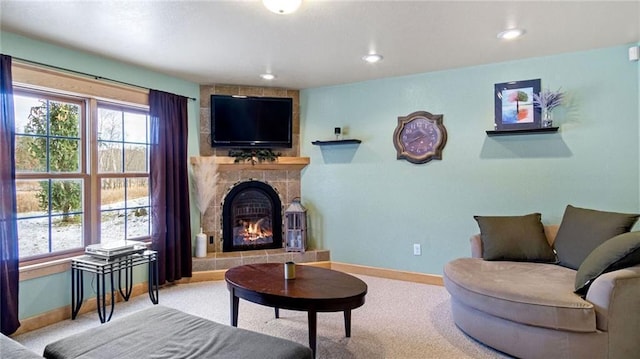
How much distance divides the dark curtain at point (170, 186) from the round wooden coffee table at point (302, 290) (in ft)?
4.71

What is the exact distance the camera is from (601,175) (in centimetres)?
338

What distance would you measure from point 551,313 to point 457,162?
2.05m

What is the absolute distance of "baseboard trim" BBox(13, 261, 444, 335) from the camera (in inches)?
117

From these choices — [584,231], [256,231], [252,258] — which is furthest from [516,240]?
[256,231]

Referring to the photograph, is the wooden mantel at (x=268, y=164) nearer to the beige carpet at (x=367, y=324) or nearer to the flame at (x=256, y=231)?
the flame at (x=256, y=231)

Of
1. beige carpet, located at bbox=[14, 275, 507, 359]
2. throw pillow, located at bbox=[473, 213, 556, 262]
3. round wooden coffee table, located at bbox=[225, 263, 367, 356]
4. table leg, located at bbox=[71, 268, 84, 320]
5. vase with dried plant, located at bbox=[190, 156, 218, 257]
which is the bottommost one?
beige carpet, located at bbox=[14, 275, 507, 359]

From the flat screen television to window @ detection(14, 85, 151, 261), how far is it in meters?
0.85

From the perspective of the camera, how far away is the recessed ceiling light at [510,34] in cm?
286

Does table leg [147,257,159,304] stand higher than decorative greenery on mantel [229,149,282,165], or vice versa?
decorative greenery on mantel [229,149,282,165]

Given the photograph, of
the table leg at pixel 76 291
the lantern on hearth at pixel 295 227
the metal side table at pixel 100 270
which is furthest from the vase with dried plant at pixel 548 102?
the table leg at pixel 76 291

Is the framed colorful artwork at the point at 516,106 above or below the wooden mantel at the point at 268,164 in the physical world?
above

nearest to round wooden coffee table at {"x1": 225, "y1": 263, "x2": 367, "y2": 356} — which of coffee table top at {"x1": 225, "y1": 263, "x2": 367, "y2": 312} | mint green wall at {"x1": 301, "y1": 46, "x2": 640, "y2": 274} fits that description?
coffee table top at {"x1": 225, "y1": 263, "x2": 367, "y2": 312}

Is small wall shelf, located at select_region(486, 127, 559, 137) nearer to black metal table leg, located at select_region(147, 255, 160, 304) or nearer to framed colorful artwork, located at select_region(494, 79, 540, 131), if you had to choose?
framed colorful artwork, located at select_region(494, 79, 540, 131)

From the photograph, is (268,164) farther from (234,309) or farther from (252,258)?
(234,309)
